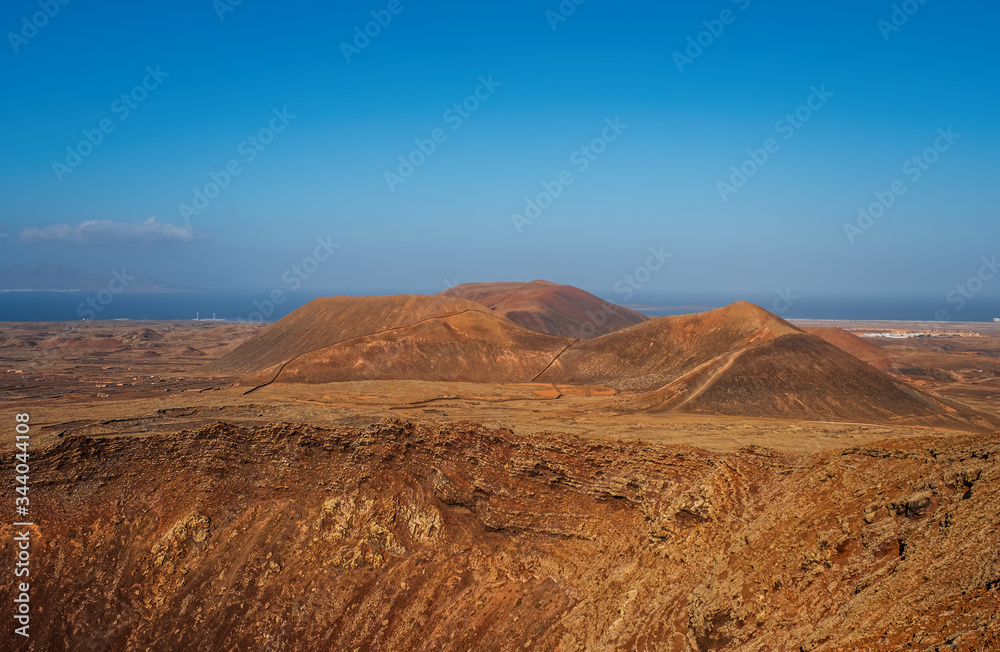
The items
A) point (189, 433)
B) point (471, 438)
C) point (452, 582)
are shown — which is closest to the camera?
point (452, 582)

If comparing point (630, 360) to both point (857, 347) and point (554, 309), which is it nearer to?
point (857, 347)

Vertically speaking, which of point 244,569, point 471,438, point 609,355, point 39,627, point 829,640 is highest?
point 609,355

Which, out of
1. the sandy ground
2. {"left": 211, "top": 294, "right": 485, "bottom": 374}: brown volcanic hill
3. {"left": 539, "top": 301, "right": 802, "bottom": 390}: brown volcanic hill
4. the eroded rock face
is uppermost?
{"left": 211, "top": 294, "right": 485, "bottom": 374}: brown volcanic hill

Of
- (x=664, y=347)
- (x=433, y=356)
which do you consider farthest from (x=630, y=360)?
(x=433, y=356)

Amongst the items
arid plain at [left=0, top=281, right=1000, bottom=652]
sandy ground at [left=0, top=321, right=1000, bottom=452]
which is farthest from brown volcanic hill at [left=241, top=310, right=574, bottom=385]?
arid plain at [left=0, top=281, right=1000, bottom=652]

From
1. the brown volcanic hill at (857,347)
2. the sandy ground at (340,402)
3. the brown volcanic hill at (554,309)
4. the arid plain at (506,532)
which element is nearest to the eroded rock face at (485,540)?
the arid plain at (506,532)

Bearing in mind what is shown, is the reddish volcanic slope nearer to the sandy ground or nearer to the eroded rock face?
the sandy ground

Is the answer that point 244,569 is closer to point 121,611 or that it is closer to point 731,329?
point 121,611

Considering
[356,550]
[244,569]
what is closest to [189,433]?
[244,569]
